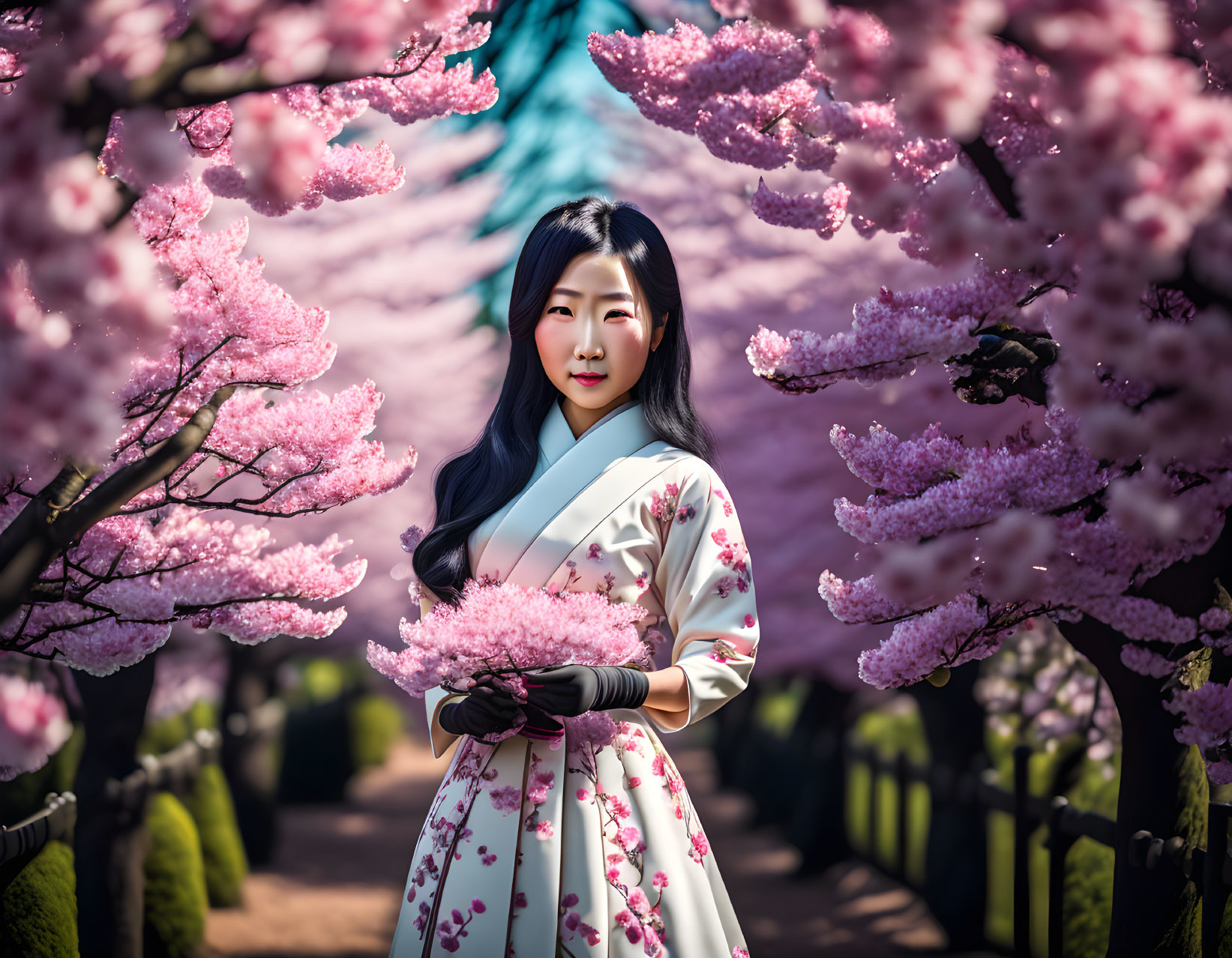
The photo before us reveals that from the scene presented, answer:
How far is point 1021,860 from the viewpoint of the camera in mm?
5445

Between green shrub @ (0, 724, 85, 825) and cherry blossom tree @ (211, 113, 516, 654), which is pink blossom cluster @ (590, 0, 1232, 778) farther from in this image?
cherry blossom tree @ (211, 113, 516, 654)

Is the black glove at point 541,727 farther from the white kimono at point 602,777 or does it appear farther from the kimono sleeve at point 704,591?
the kimono sleeve at point 704,591

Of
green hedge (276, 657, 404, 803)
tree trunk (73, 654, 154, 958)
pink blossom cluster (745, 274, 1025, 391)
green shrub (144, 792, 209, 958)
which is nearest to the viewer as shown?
pink blossom cluster (745, 274, 1025, 391)

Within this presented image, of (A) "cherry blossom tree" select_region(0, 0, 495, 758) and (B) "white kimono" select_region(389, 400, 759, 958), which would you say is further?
(B) "white kimono" select_region(389, 400, 759, 958)

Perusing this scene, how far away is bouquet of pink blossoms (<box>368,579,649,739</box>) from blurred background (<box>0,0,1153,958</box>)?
8.93ft

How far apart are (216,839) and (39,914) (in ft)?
14.7

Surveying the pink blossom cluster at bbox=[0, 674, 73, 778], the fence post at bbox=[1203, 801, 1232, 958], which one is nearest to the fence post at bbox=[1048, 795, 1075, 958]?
the fence post at bbox=[1203, 801, 1232, 958]

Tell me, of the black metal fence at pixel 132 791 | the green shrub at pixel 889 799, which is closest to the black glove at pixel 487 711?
the black metal fence at pixel 132 791

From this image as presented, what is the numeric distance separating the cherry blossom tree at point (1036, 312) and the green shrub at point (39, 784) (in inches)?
195

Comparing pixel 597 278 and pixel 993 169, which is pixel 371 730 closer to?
pixel 597 278

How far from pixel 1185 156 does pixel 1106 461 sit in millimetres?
1120

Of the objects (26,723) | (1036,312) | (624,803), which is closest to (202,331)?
(26,723)

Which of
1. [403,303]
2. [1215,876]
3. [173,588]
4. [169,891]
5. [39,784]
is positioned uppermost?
[403,303]

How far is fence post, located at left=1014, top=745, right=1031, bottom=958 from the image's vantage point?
512 cm
